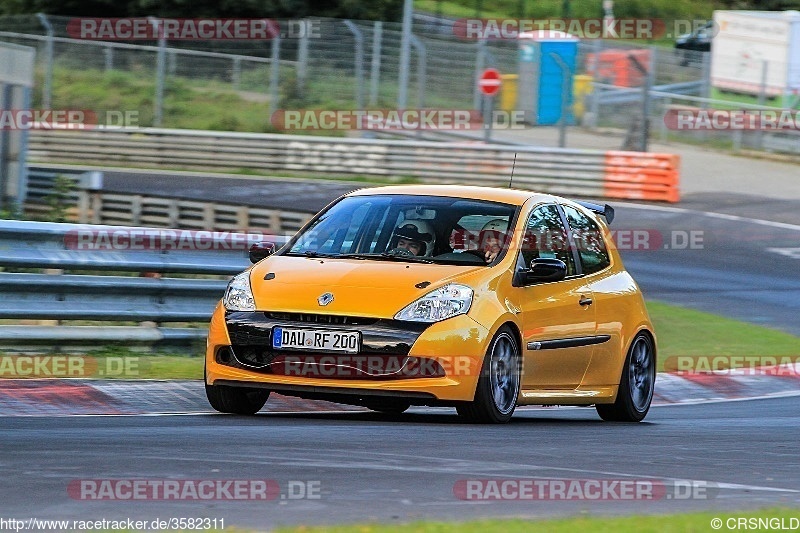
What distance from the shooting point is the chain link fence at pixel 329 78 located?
34594mm

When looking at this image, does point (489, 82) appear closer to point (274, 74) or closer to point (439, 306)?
point (274, 74)

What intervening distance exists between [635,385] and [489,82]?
69.3ft

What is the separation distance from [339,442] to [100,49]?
29.1 m

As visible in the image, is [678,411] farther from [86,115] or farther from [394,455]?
[86,115]

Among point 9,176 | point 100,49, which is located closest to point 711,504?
point 9,176

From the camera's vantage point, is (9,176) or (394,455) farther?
(9,176)

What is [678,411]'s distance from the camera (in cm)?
1270

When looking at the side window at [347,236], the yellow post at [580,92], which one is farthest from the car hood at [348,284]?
the yellow post at [580,92]

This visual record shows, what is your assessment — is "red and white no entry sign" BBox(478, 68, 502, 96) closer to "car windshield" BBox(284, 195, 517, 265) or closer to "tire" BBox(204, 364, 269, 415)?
"car windshield" BBox(284, 195, 517, 265)

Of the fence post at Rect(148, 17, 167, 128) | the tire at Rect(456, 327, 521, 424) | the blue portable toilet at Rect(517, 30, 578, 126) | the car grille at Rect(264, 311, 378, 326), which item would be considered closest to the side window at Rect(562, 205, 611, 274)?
the tire at Rect(456, 327, 521, 424)

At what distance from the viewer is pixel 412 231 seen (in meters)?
10.2

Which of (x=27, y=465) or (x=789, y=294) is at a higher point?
(x=27, y=465)

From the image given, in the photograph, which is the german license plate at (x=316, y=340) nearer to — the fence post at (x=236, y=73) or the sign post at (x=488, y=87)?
the sign post at (x=488, y=87)

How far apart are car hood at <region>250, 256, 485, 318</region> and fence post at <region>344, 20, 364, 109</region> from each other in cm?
2423
